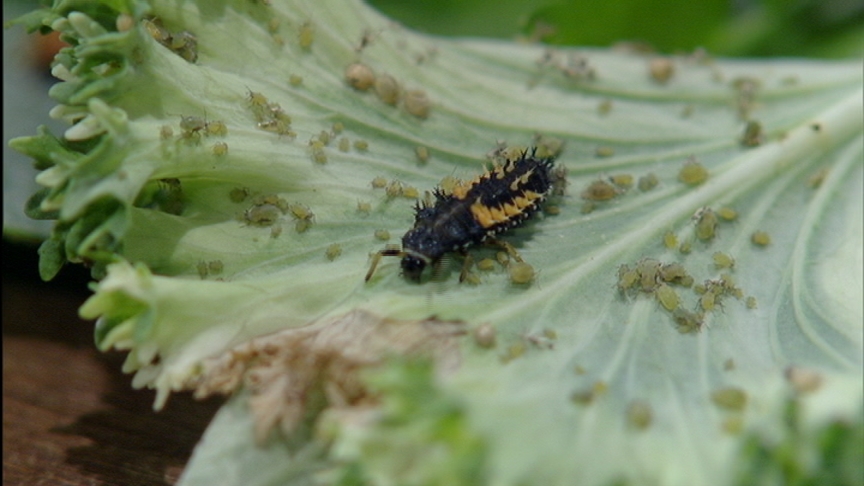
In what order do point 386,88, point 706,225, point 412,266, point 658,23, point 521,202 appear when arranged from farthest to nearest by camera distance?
point 658,23
point 386,88
point 706,225
point 521,202
point 412,266

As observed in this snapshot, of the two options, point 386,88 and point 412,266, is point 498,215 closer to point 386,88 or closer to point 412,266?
point 412,266

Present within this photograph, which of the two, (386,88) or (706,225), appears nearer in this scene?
(706,225)

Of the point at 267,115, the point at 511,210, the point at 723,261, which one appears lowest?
the point at 267,115

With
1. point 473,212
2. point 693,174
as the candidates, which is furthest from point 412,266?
point 693,174

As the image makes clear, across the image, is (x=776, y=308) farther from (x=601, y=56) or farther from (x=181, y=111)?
(x=181, y=111)

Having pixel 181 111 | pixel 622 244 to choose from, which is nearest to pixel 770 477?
pixel 622 244

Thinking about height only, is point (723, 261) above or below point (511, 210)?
above

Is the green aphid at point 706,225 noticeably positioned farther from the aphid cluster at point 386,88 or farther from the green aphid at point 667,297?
the aphid cluster at point 386,88
